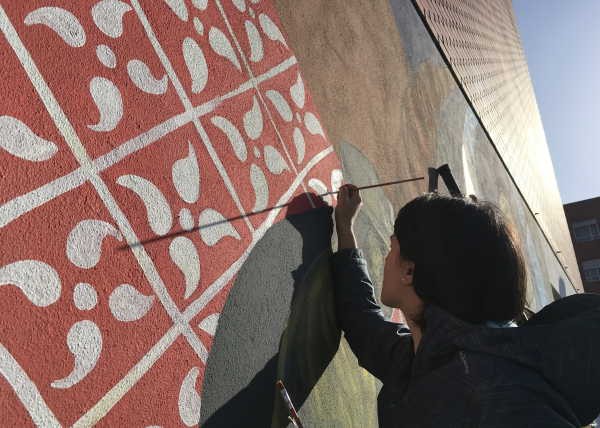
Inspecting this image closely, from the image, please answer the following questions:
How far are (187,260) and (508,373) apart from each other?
66 cm

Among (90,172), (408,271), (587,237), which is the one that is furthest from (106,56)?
(587,237)

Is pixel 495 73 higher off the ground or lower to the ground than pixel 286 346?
lower

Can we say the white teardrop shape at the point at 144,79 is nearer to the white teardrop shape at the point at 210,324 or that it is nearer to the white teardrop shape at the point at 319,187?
the white teardrop shape at the point at 210,324

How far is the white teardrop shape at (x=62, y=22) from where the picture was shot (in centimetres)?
95

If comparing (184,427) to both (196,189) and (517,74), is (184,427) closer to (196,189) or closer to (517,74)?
(196,189)

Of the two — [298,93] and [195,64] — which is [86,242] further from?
[298,93]

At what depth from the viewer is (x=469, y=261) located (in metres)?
1.12

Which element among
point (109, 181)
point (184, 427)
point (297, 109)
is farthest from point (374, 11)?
point (184, 427)

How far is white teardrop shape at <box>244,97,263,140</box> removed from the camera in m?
1.50

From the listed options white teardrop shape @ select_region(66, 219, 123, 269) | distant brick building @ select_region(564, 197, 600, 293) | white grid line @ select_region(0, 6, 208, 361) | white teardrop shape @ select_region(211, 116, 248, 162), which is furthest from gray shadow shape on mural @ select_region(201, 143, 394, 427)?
distant brick building @ select_region(564, 197, 600, 293)

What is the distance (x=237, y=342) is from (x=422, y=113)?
244 cm

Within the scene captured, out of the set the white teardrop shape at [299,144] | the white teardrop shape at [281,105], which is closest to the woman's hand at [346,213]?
the white teardrop shape at [299,144]

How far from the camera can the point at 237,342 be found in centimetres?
125

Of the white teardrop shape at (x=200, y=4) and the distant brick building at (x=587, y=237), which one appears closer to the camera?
the white teardrop shape at (x=200, y=4)
